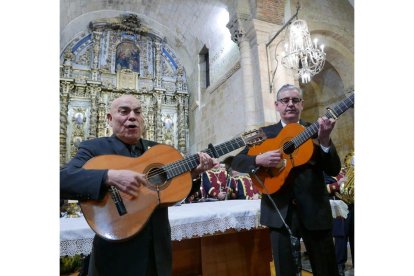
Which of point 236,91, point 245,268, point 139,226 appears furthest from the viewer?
point 236,91

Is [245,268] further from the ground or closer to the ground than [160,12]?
closer to the ground

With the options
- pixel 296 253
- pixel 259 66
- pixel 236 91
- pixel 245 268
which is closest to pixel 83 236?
pixel 296 253

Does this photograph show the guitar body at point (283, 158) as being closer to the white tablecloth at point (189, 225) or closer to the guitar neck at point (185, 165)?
the guitar neck at point (185, 165)

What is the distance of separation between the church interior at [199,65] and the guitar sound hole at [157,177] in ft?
14.9

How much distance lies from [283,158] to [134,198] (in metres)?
1.04

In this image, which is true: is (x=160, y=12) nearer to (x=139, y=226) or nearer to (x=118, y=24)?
(x=118, y=24)

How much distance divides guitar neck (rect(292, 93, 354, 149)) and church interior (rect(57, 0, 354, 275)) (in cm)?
395

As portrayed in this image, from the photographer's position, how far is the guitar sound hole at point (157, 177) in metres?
1.58

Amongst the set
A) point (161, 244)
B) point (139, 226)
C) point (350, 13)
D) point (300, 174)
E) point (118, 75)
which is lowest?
point (161, 244)

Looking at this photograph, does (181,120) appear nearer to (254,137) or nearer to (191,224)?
(191,224)

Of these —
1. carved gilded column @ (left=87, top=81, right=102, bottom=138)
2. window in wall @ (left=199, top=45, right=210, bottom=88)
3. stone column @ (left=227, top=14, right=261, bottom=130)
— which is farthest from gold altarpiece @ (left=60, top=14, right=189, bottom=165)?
stone column @ (left=227, top=14, right=261, bottom=130)

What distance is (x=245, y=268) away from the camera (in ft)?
9.93

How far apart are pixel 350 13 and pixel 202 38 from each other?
511cm

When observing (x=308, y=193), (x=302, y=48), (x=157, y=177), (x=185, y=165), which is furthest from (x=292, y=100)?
(x=302, y=48)
